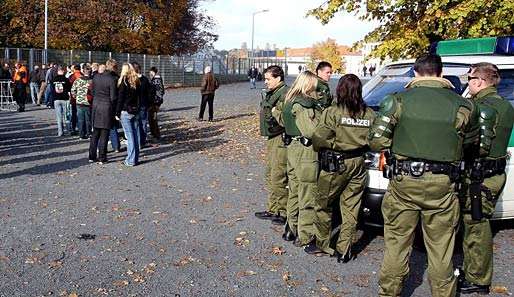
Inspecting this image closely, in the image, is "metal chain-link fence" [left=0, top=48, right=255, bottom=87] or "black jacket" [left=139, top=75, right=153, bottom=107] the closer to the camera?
"black jacket" [left=139, top=75, right=153, bottom=107]

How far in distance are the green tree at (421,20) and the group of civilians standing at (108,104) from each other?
190 inches

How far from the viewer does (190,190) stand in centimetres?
887

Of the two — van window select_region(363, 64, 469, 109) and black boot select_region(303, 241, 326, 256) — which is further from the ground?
van window select_region(363, 64, 469, 109)

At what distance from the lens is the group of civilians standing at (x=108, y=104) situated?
10438 millimetres

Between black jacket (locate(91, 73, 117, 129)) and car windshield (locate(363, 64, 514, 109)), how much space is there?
4.80 m

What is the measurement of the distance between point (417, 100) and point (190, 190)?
525 centimetres

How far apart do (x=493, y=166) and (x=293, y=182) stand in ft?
6.98

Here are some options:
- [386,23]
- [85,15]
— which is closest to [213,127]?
[386,23]

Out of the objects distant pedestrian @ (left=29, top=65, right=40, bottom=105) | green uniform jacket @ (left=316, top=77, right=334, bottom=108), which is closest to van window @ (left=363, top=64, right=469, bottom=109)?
green uniform jacket @ (left=316, top=77, right=334, bottom=108)

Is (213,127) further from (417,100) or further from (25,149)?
(417,100)

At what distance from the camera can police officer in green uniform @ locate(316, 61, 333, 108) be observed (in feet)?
19.7

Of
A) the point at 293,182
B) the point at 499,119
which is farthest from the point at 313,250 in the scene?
the point at 499,119

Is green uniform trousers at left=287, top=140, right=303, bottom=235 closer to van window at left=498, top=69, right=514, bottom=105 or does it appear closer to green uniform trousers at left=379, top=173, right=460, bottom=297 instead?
green uniform trousers at left=379, top=173, right=460, bottom=297

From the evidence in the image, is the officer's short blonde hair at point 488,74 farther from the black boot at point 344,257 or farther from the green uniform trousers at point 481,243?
the black boot at point 344,257
